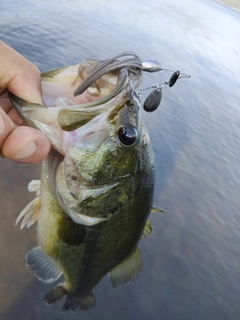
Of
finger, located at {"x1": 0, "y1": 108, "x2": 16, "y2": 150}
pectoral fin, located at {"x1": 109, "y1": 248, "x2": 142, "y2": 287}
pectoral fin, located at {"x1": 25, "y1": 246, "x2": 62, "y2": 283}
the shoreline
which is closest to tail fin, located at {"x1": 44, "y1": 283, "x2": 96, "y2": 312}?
pectoral fin, located at {"x1": 25, "y1": 246, "x2": 62, "y2": 283}

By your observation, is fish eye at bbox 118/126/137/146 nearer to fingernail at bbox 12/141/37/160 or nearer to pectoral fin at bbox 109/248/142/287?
fingernail at bbox 12/141/37/160

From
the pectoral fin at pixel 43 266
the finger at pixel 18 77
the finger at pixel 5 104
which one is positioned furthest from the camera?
the pectoral fin at pixel 43 266

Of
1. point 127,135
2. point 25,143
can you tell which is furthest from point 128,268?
point 25,143

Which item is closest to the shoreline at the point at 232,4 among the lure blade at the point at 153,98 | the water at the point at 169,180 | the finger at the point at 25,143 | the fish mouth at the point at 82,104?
the water at the point at 169,180

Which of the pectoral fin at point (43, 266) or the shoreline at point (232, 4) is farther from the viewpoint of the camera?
the shoreline at point (232, 4)

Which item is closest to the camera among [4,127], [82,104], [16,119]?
[4,127]

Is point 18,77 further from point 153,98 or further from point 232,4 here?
point 232,4

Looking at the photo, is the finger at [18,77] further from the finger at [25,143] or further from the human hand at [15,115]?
the finger at [25,143]
